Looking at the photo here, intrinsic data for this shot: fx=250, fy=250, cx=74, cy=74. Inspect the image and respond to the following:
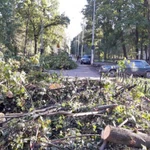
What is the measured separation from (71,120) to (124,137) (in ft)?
3.24

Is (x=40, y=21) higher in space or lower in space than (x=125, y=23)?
higher

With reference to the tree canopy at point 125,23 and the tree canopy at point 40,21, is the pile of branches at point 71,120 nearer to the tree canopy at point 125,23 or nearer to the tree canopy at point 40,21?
the tree canopy at point 125,23

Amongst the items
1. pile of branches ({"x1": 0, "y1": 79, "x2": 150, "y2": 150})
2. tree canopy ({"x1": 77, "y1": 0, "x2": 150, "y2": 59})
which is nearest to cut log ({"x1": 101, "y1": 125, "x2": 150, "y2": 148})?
pile of branches ({"x1": 0, "y1": 79, "x2": 150, "y2": 150})

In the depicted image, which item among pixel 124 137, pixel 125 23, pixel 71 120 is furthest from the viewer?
pixel 125 23

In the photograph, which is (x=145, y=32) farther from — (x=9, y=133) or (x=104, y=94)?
(x=9, y=133)

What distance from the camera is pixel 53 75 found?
23.4 ft

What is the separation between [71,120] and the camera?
172 inches

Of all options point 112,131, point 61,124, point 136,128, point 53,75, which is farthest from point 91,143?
point 53,75

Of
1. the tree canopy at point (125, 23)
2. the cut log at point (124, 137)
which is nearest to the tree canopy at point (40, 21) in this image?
the tree canopy at point (125, 23)

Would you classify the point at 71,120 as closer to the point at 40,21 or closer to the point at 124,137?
the point at 124,137

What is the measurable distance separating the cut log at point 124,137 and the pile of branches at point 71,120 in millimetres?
15

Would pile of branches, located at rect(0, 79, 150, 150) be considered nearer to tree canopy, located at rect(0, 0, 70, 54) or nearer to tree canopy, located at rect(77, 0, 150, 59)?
tree canopy, located at rect(77, 0, 150, 59)

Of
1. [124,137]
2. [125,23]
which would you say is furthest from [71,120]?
[125,23]

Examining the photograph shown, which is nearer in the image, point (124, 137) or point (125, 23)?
point (124, 137)
